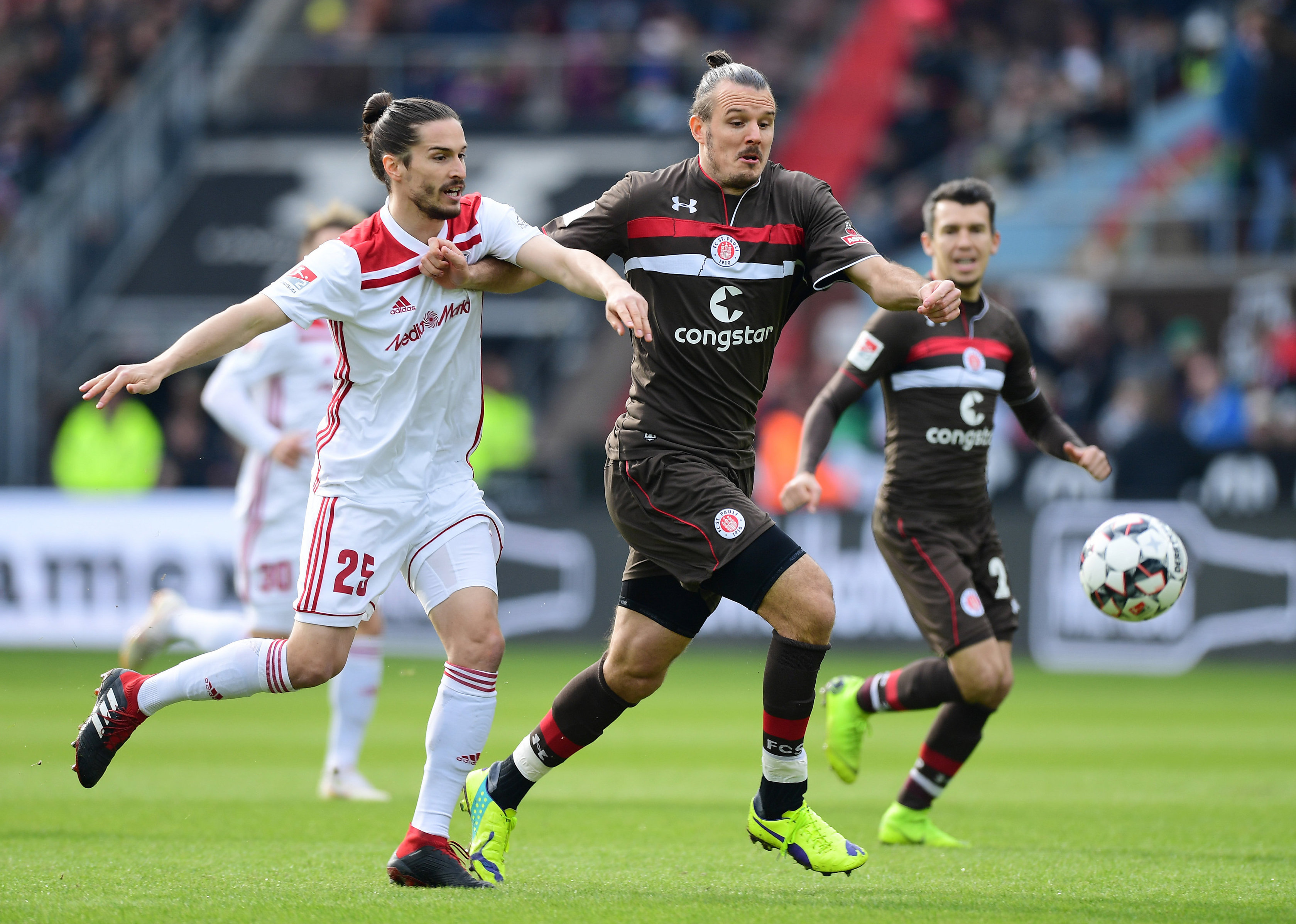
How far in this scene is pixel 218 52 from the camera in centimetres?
2223

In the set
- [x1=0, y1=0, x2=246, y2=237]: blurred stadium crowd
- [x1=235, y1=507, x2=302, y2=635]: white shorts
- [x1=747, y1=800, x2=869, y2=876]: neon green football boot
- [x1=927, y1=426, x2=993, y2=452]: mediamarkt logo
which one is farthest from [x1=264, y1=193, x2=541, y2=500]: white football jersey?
[x1=0, y1=0, x2=246, y2=237]: blurred stadium crowd

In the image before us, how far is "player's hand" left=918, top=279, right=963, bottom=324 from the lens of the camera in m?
4.96

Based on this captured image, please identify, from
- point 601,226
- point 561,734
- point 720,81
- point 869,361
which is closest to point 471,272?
point 601,226

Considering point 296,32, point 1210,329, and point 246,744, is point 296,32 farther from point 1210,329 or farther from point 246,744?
point 246,744

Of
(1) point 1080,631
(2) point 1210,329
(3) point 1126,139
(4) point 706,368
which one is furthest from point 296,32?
(4) point 706,368

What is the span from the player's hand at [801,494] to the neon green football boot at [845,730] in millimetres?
1198

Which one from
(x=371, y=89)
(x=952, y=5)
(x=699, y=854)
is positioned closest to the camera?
(x=699, y=854)

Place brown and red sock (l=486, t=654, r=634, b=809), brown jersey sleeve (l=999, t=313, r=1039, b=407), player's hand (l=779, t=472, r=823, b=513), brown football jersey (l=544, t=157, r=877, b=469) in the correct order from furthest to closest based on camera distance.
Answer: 1. brown jersey sleeve (l=999, t=313, r=1039, b=407)
2. player's hand (l=779, t=472, r=823, b=513)
3. brown and red sock (l=486, t=654, r=634, b=809)
4. brown football jersey (l=544, t=157, r=877, b=469)

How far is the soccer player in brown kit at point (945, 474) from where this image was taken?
6.70 m

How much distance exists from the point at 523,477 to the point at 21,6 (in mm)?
12577

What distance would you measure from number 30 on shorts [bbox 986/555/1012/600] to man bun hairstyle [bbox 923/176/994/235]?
1412 millimetres

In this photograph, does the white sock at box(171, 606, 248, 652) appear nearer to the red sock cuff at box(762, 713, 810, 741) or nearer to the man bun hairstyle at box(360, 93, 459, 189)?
the man bun hairstyle at box(360, 93, 459, 189)

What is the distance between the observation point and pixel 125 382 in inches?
195

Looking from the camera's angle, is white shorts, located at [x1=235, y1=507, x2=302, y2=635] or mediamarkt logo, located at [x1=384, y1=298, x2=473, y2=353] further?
white shorts, located at [x1=235, y1=507, x2=302, y2=635]
